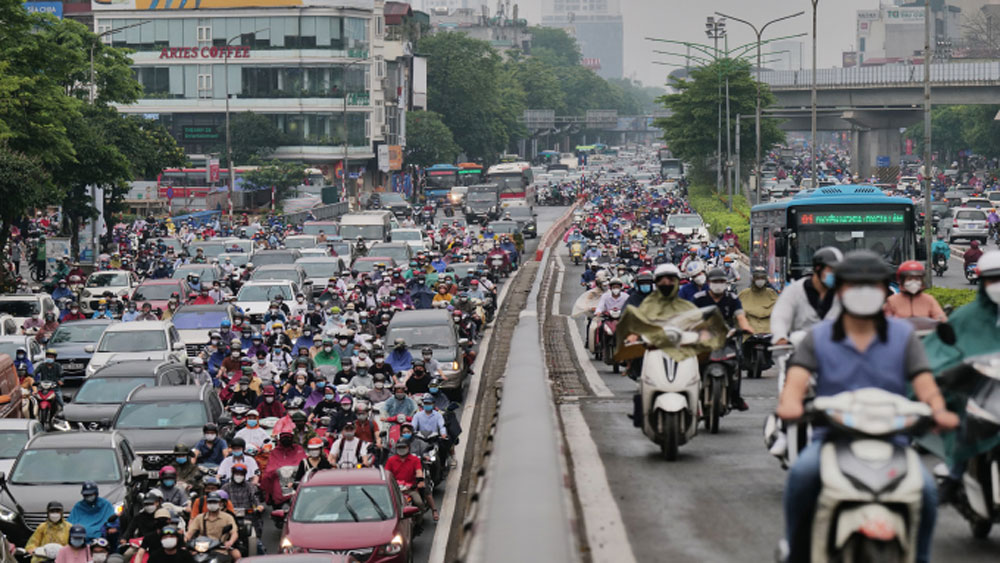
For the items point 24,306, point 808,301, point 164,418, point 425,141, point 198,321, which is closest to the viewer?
point 808,301

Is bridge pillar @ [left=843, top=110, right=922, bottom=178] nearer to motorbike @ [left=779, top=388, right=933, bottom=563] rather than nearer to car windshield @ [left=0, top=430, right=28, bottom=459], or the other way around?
car windshield @ [left=0, top=430, right=28, bottom=459]

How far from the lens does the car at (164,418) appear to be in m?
21.5

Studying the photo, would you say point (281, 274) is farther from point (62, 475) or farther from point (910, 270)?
point (910, 270)

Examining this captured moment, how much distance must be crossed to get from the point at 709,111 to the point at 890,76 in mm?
11833

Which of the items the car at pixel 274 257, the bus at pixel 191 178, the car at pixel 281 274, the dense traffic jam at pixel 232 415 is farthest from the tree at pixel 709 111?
the dense traffic jam at pixel 232 415

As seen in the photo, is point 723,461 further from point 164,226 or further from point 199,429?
point 164,226

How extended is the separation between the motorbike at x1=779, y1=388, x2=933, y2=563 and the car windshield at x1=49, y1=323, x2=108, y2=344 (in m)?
26.9

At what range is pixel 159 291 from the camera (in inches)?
1558

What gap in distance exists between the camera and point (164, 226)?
7244 cm

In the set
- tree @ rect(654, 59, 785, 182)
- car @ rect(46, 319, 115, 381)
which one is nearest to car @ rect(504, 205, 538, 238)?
tree @ rect(654, 59, 785, 182)

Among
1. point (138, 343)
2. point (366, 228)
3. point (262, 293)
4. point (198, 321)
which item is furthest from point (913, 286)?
point (366, 228)

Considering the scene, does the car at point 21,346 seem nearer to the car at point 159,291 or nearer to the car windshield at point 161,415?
the car windshield at point 161,415

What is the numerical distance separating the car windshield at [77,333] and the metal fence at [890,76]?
7776 cm

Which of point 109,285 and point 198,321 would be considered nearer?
point 198,321
